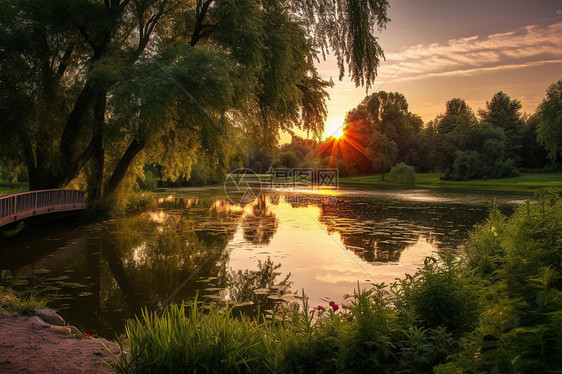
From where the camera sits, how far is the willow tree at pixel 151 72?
1541cm

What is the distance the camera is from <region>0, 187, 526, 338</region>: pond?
7602 millimetres

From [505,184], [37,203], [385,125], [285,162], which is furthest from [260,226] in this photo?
[385,125]

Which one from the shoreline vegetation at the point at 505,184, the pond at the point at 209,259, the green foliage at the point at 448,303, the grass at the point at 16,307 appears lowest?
the pond at the point at 209,259

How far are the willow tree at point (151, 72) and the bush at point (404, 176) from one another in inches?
1507

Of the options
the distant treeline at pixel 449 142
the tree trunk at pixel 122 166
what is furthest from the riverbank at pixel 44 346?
the distant treeline at pixel 449 142

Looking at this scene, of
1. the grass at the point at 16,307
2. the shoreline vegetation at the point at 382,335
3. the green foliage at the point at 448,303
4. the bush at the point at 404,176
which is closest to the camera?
the shoreline vegetation at the point at 382,335

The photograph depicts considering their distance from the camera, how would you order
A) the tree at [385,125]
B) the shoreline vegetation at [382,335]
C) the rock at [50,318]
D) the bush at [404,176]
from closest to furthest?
the shoreline vegetation at [382,335]
the rock at [50,318]
the bush at [404,176]
the tree at [385,125]

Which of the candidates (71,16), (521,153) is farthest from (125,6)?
(521,153)

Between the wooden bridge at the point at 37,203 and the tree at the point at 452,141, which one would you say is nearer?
the wooden bridge at the point at 37,203

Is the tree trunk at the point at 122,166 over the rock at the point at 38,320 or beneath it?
over

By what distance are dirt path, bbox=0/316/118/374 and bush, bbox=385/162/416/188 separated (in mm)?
53604

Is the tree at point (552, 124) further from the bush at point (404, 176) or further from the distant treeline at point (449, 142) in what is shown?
the bush at point (404, 176)

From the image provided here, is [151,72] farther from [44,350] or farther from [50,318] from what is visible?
[44,350]

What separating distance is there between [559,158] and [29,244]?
237 feet
